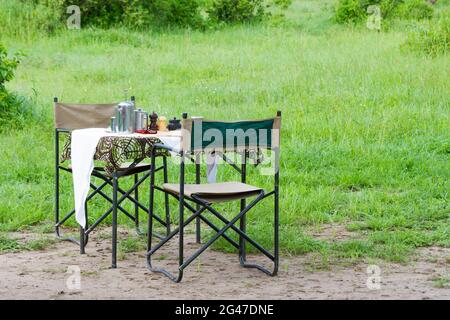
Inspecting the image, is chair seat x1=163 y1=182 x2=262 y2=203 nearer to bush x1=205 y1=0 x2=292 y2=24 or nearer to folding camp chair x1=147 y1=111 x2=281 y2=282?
folding camp chair x1=147 y1=111 x2=281 y2=282

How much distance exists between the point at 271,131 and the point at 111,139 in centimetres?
101

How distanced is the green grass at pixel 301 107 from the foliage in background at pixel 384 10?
74 centimetres

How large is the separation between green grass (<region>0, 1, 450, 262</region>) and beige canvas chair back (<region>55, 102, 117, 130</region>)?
863mm

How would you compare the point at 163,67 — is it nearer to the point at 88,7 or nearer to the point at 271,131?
the point at 88,7

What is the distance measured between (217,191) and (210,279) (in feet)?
1.69

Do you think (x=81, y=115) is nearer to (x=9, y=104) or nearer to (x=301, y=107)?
(x=9, y=104)

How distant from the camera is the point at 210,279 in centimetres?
550

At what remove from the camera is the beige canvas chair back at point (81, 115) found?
6.34 meters

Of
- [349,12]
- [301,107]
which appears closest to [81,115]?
[301,107]

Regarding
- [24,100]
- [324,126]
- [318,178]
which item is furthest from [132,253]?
[24,100]

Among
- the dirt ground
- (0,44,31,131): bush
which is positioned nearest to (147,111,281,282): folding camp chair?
the dirt ground

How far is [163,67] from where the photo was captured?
1288 centimetres

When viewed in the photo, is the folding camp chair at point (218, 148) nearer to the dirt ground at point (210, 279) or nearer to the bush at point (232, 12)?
the dirt ground at point (210, 279)
